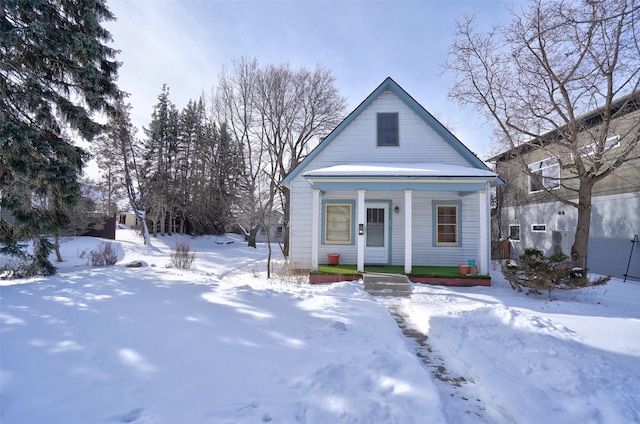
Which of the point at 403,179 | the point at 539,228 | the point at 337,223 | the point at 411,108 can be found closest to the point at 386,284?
the point at 403,179

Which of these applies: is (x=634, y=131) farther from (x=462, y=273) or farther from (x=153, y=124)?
(x=153, y=124)

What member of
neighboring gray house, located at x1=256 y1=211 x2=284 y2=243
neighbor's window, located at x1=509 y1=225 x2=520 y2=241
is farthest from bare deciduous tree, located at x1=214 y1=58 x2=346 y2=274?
neighbor's window, located at x1=509 y1=225 x2=520 y2=241

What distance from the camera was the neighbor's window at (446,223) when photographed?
10.2 meters

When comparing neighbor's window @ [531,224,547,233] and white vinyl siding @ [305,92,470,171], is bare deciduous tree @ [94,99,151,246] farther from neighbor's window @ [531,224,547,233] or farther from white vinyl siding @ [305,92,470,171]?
neighbor's window @ [531,224,547,233]

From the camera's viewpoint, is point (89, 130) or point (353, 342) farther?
point (89, 130)

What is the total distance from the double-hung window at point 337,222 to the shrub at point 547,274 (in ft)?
16.5

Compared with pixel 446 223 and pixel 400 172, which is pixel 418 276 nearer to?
pixel 446 223

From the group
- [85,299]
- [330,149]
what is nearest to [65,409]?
[85,299]

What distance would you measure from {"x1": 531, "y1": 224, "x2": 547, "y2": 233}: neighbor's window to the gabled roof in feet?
29.5

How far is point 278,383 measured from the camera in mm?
2869

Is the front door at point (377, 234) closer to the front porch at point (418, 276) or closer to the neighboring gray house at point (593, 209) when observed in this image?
the front porch at point (418, 276)

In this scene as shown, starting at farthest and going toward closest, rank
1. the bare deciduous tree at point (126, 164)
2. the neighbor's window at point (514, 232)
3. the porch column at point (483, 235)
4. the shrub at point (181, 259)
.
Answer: the bare deciduous tree at point (126, 164) → the neighbor's window at point (514, 232) → the shrub at point (181, 259) → the porch column at point (483, 235)

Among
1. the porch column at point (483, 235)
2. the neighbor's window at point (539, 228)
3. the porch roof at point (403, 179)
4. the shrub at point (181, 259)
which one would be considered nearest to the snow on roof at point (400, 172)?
the porch roof at point (403, 179)

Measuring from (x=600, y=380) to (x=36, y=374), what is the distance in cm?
570
